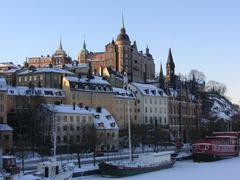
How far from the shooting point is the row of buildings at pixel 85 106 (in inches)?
3578

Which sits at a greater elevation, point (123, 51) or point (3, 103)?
point (123, 51)

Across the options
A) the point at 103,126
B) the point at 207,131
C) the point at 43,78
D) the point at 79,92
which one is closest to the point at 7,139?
the point at 103,126

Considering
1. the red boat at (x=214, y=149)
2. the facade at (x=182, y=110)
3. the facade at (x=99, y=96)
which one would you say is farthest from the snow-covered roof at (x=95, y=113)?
the facade at (x=182, y=110)

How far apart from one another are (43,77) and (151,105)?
28488mm

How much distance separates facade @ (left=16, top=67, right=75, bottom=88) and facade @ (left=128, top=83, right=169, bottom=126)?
1827 centimetres

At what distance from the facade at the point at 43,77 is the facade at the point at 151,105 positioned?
18.3 m

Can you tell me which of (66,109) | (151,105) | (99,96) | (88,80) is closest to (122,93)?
(151,105)

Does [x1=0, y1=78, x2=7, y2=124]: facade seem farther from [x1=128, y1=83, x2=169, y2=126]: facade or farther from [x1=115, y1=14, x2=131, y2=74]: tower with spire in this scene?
[x1=115, y1=14, x2=131, y2=74]: tower with spire

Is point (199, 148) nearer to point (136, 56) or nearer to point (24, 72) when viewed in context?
point (24, 72)

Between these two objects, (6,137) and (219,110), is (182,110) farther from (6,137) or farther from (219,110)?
(6,137)

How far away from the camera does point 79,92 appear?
4304 inches

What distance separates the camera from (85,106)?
10756 cm

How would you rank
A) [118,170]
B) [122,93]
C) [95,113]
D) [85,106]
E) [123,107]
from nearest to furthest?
[118,170] < [95,113] < [85,106] < [123,107] < [122,93]

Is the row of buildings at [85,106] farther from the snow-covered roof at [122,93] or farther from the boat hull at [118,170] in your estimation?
the boat hull at [118,170]
